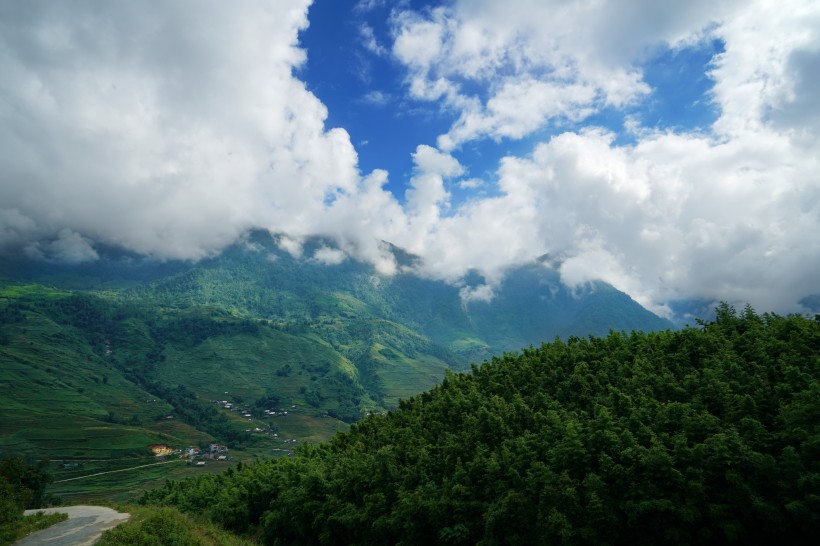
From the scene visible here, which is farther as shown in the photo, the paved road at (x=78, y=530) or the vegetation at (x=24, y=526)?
the vegetation at (x=24, y=526)

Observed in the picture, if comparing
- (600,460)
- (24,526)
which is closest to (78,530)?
(24,526)

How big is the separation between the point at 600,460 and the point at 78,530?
4030cm

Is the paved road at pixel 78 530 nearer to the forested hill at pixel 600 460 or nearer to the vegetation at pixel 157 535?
the vegetation at pixel 157 535

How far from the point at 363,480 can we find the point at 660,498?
1066 inches

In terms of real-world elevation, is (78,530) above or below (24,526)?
below

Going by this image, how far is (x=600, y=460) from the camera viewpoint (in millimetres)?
30828

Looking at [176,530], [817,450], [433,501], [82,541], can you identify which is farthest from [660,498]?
[82,541]

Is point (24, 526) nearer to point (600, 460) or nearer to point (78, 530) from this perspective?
point (78, 530)

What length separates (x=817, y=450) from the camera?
26.6m

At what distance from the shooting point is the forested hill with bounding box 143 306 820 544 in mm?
27281

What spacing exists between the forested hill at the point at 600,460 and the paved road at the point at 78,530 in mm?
16292

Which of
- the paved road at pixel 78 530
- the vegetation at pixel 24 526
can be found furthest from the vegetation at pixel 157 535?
the vegetation at pixel 24 526

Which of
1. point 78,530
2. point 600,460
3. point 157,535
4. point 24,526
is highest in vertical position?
point 600,460

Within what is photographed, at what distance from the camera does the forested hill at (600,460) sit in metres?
27.3
